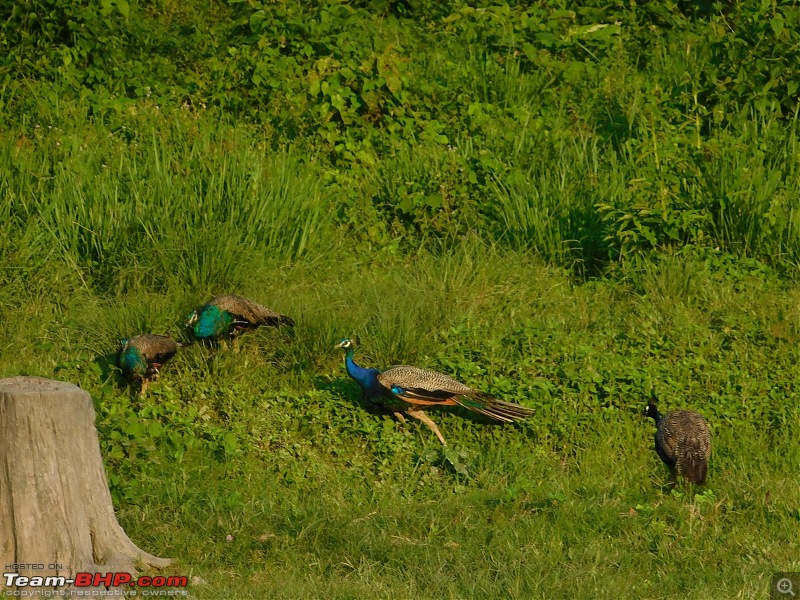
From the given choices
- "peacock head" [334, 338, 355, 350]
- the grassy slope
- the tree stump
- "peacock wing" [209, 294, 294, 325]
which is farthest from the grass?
the tree stump

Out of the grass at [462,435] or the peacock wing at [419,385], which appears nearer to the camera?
the grass at [462,435]

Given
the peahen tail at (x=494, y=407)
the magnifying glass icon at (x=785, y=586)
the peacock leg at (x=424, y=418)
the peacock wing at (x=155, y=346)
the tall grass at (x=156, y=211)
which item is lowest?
the peacock leg at (x=424, y=418)

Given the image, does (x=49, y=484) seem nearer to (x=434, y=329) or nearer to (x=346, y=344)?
(x=346, y=344)

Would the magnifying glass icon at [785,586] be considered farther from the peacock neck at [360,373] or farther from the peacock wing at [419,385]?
the peacock neck at [360,373]

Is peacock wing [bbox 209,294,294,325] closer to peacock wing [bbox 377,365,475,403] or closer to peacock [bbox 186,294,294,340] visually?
peacock [bbox 186,294,294,340]

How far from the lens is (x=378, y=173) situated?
30.9ft

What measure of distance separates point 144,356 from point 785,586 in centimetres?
388

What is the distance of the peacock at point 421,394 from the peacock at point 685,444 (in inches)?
33.0

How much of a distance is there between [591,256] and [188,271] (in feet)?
9.70

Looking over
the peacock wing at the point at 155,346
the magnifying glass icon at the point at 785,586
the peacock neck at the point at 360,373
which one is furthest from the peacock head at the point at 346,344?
the magnifying glass icon at the point at 785,586

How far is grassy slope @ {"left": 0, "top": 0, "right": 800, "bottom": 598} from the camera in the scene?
593 cm

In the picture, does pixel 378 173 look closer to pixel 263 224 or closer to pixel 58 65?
pixel 263 224

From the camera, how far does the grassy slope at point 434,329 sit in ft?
19.4

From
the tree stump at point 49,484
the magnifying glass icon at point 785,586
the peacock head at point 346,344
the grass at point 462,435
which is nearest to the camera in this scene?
the tree stump at point 49,484
